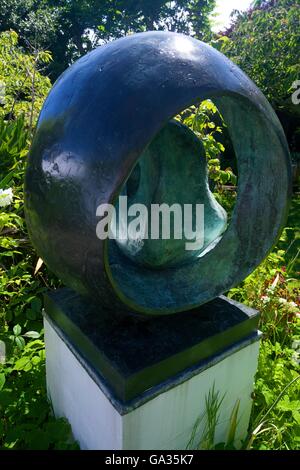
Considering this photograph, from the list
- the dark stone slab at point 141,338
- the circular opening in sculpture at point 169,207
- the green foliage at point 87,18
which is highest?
the green foliage at point 87,18

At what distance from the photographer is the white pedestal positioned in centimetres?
164

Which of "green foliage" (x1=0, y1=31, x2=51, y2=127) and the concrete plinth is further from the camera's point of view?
"green foliage" (x1=0, y1=31, x2=51, y2=127)

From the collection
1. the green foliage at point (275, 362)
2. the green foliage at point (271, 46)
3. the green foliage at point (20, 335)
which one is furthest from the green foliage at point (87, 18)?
the green foliage at point (275, 362)

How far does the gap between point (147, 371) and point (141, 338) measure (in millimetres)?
238

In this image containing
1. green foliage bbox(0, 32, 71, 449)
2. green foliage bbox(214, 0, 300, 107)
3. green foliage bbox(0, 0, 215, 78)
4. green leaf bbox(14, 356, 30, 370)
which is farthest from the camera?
green foliage bbox(0, 0, 215, 78)

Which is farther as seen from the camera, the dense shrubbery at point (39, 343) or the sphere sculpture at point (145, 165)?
the dense shrubbery at point (39, 343)

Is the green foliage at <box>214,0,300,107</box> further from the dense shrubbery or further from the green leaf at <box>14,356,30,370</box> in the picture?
the green leaf at <box>14,356,30,370</box>

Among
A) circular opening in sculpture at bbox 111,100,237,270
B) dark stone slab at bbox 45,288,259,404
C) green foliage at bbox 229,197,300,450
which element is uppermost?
circular opening in sculpture at bbox 111,100,237,270

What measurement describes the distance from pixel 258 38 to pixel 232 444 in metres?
7.61

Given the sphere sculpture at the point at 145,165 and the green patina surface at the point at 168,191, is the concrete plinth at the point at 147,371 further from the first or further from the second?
the green patina surface at the point at 168,191

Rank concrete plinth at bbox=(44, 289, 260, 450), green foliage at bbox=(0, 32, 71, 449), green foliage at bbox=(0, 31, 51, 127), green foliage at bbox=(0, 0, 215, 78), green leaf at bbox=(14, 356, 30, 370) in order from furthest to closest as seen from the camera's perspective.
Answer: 1. green foliage at bbox=(0, 0, 215, 78)
2. green foliage at bbox=(0, 31, 51, 127)
3. green leaf at bbox=(14, 356, 30, 370)
4. green foliage at bbox=(0, 32, 71, 449)
5. concrete plinth at bbox=(44, 289, 260, 450)

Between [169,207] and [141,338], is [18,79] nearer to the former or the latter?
[169,207]

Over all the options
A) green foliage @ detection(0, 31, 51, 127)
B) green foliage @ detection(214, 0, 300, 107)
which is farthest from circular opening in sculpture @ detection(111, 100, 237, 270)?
green foliage @ detection(214, 0, 300, 107)

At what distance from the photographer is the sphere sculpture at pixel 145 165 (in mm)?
1348
